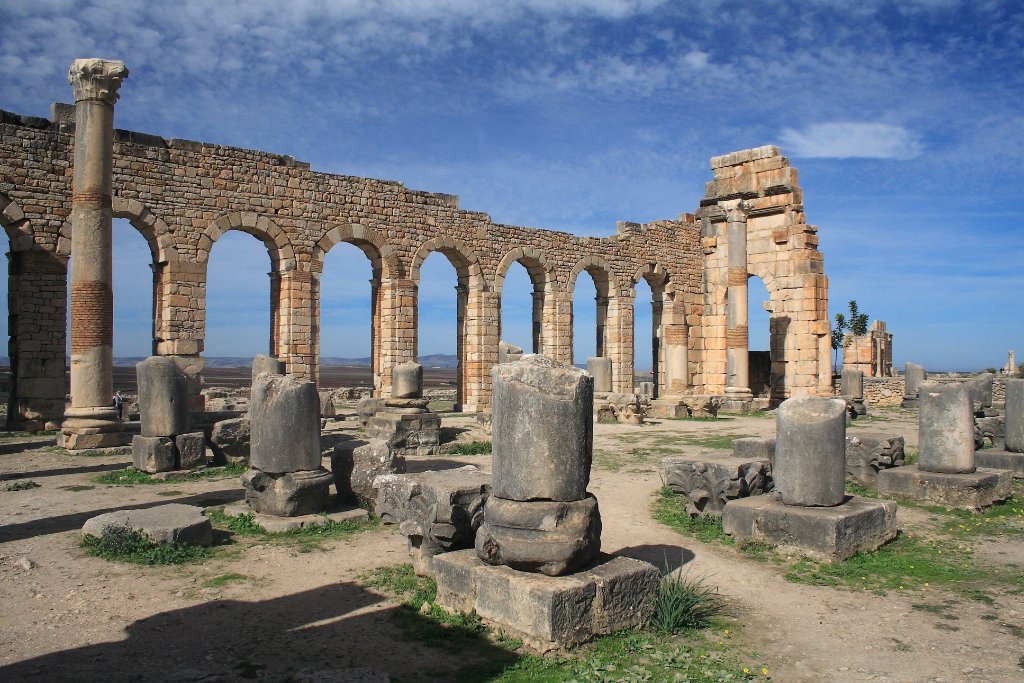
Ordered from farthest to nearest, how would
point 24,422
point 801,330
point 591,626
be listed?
point 801,330 → point 24,422 → point 591,626

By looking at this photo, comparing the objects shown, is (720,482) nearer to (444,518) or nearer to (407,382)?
(444,518)

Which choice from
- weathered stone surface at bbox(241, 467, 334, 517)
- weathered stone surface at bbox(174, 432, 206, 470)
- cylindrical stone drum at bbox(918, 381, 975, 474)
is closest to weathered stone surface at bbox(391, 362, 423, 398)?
weathered stone surface at bbox(174, 432, 206, 470)

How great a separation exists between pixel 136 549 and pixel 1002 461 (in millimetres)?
11590

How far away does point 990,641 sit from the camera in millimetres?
4980

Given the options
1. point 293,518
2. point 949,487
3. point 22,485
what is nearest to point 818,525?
point 949,487

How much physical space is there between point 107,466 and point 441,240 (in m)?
11.1

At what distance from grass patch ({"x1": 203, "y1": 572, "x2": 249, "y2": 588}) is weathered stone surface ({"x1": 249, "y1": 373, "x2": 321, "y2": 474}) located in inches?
74.4

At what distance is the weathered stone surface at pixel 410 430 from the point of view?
13500 mm

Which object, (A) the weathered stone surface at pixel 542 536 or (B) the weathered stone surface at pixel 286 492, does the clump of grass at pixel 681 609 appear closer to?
(A) the weathered stone surface at pixel 542 536

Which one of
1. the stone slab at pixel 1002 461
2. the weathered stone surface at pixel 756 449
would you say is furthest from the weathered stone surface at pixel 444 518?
the stone slab at pixel 1002 461

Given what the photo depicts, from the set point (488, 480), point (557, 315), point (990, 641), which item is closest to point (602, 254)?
point (557, 315)

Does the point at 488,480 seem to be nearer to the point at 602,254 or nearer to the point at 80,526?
the point at 80,526

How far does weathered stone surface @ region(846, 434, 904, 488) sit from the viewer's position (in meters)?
10.4

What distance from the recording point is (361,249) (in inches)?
768
